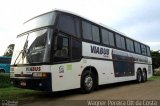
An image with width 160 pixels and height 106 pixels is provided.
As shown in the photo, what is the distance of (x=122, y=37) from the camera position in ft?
59.4

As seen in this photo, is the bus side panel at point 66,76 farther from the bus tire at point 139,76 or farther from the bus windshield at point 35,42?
the bus tire at point 139,76

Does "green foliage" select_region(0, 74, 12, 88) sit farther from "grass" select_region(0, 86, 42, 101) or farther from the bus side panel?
the bus side panel

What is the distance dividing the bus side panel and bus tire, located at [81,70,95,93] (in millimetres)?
446

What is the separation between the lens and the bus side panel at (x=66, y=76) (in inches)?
400

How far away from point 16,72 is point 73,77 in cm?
226

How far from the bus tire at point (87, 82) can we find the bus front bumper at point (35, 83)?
7.84ft

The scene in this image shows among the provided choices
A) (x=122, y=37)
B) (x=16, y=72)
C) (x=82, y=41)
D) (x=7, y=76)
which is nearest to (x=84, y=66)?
(x=82, y=41)

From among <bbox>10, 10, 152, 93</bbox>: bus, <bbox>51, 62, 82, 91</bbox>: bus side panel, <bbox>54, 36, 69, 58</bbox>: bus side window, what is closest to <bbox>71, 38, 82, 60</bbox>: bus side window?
<bbox>10, 10, 152, 93</bbox>: bus

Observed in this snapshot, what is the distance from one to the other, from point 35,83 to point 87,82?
114 inches

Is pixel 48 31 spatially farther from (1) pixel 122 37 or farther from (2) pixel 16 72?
(1) pixel 122 37

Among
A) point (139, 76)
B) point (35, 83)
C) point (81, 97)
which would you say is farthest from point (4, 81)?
point (139, 76)

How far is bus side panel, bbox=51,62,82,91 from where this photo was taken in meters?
10.2

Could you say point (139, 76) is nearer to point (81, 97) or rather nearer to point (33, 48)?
point (81, 97)

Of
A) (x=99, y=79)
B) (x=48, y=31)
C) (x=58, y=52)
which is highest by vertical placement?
(x=48, y=31)
